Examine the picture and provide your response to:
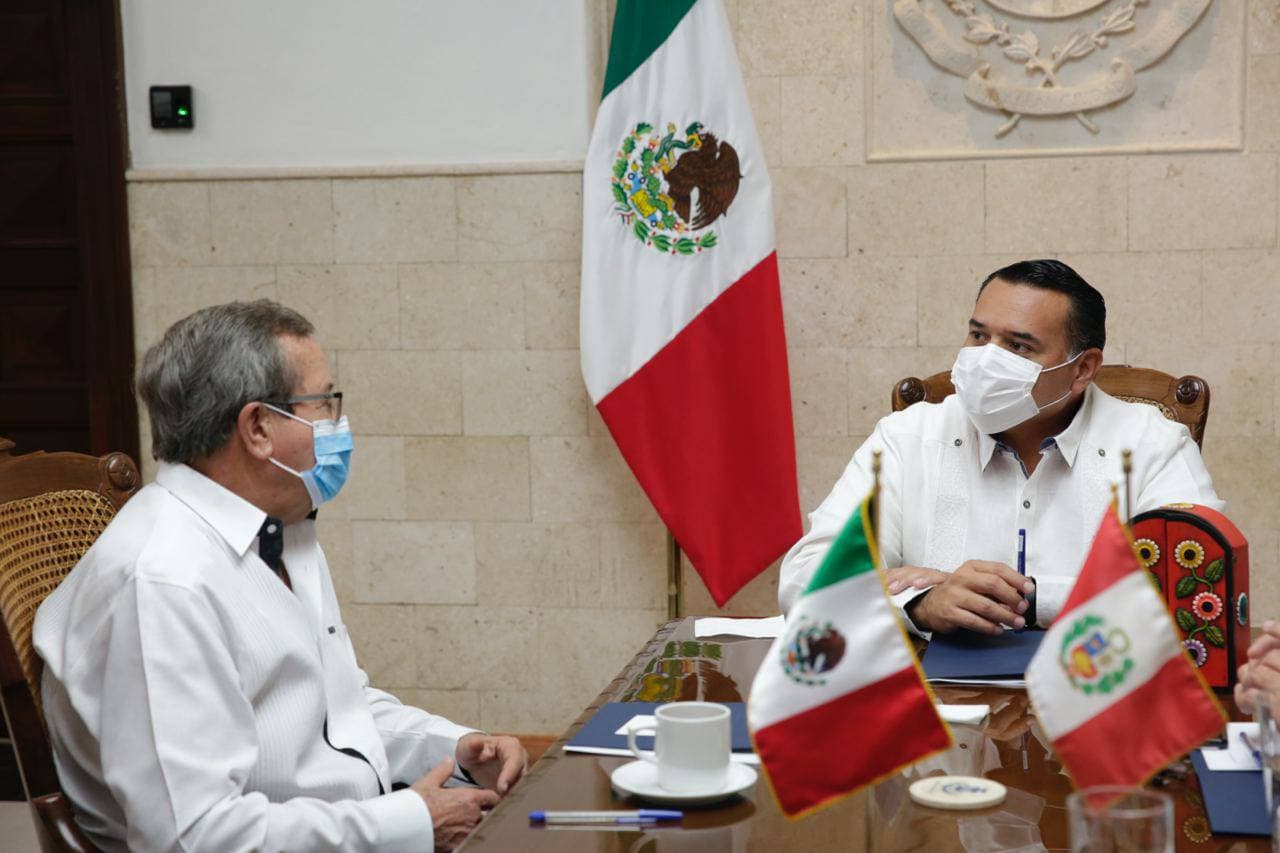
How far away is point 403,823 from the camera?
5.39ft

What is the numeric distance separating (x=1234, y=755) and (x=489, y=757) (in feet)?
3.36

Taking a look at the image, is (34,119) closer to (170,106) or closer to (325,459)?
(170,106)

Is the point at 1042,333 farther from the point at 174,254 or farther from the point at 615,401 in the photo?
the point at 174,254

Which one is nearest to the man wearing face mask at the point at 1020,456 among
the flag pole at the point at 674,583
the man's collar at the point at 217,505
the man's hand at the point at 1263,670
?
the man's hand at the point at 1263,670

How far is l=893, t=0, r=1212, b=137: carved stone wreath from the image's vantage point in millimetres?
3561

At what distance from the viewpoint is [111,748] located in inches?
59.6

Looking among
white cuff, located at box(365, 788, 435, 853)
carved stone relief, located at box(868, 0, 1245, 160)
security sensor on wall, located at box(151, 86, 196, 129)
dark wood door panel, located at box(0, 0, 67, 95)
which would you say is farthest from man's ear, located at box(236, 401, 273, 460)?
dark wood door panel, located at box(0, 0, 67, 95)

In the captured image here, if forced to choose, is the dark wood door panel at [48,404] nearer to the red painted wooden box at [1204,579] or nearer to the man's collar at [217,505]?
the man's collar at [217,505]

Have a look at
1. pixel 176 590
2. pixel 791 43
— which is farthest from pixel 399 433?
pixel 176 590

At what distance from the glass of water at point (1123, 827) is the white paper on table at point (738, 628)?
3.98ft

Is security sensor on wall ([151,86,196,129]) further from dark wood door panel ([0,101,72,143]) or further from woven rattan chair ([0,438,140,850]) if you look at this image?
woven rattan chair ([0,438,140,850])

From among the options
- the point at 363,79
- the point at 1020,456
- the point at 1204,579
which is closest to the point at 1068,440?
the point at 1020,456

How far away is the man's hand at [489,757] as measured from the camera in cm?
192

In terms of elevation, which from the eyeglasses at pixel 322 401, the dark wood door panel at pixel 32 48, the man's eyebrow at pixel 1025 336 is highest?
the dark wood door panel at pixel 32 48
